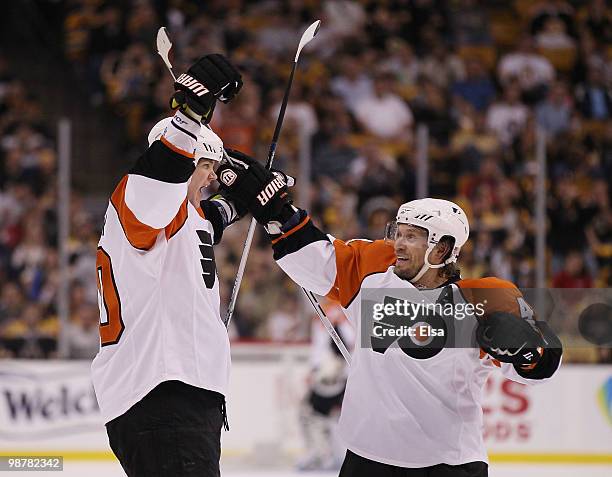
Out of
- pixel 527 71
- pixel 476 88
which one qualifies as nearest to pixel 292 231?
pixel 476 88

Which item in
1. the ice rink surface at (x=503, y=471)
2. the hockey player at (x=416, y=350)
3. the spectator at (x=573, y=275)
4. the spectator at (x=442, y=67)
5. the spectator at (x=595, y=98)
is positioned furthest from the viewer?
the spectator at (x=442, y=67)

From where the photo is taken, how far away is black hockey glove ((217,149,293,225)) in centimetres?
312

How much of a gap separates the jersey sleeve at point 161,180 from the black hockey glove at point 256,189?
0.36 meters

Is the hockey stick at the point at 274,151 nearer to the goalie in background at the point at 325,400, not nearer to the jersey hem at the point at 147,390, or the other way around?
the jersey hem at the point at 147,390

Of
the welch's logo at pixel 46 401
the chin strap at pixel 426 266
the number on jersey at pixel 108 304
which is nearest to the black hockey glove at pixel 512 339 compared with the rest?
the chin strap at pixel 426 266

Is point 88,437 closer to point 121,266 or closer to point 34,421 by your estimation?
point 34,421

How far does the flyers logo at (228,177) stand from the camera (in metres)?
3.13

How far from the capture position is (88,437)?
256 inches

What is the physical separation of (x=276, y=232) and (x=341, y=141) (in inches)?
172

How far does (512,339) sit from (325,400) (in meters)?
3.72

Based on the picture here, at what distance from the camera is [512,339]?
2857 mm

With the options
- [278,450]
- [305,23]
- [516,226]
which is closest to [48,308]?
[278,450]

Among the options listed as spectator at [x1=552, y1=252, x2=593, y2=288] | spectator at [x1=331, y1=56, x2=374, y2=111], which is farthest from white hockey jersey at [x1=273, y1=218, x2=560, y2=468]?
spectator at [x1=331, y1=56, x2=374, y2=111]

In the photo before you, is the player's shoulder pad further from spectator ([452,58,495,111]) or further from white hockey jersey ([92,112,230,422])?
spectator ([452,58,495,111])
